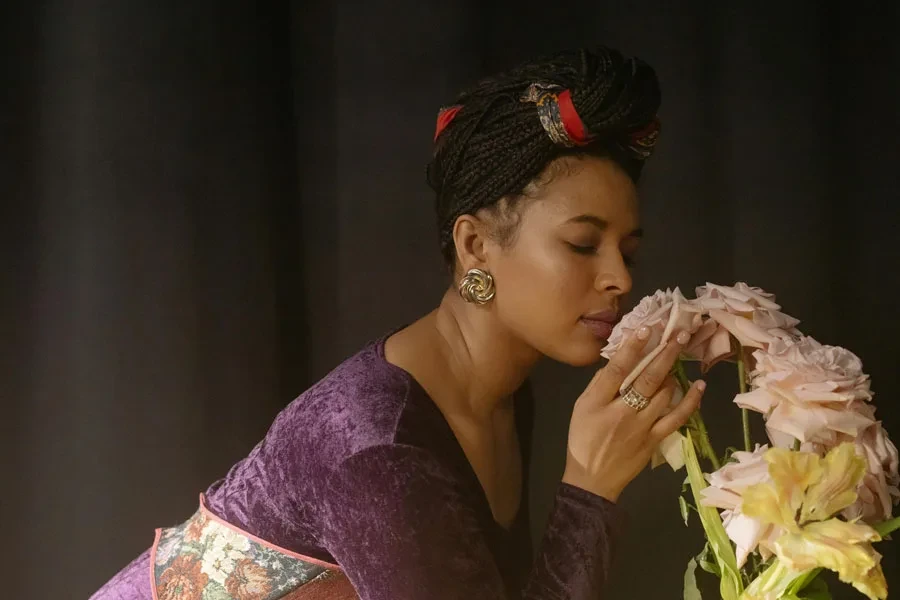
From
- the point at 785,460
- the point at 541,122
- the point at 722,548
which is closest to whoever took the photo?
the point at 785,460

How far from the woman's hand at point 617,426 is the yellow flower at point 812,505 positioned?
215mm

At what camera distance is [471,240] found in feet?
3.39

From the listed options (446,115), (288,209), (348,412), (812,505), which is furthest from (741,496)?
(288,209)

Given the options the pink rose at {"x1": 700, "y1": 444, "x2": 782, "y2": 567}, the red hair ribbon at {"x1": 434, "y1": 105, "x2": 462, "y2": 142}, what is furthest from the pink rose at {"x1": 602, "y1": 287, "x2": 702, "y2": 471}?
the red hair ribbon at {"x1": 434, "y1": 105, "x2": 462, "y2": 142}

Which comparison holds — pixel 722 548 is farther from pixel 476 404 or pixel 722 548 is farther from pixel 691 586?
pixel 476 404

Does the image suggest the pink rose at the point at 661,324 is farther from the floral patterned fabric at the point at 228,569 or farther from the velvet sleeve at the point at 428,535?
the floral patterned fabric at the point at 228,569

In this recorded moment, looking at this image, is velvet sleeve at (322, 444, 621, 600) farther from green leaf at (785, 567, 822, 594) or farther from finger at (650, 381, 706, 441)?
green leaf at (785, 567, 822, 594)

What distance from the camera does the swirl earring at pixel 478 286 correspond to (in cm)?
103

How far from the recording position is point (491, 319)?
1.07m

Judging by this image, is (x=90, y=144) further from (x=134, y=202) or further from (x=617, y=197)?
(x=617, y=197)

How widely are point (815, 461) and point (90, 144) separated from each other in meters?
1.13

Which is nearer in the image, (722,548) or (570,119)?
(722,548)

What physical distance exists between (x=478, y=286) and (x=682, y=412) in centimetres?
31

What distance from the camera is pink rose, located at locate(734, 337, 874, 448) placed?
68cm
